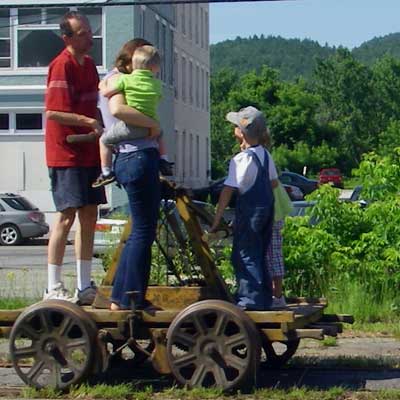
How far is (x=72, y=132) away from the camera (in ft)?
28.6

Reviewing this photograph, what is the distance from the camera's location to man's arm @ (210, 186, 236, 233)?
845cm

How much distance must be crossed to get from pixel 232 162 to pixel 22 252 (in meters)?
23.6

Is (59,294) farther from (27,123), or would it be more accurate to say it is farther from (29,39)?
(29,39)

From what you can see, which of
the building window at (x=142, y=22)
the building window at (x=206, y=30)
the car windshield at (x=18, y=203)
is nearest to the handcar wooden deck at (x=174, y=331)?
the car windshield at (x=18, y=203)

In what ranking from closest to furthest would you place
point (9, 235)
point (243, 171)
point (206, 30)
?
point (243, 171)
point (9, 235)
point (206, 30)

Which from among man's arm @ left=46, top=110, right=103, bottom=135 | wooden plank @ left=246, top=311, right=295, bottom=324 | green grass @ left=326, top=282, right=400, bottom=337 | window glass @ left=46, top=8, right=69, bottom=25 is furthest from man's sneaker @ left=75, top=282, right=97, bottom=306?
window glass @ left=46, top=8, right=69, bottom=25

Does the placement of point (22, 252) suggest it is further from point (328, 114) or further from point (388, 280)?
point (328, 114)

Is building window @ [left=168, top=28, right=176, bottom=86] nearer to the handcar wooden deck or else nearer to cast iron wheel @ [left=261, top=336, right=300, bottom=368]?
cast iron wheel @ [left=261, top=336, right=300, bottom=368]

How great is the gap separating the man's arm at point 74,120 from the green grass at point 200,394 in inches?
69.3

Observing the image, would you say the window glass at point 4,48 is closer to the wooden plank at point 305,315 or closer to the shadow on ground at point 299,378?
the shadow on ground at point 299,378

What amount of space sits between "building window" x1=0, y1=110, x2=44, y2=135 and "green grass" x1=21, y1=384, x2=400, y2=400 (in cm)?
3467

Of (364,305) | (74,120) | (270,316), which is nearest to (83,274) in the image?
Answer: (74,120)

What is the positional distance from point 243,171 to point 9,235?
2806 cm

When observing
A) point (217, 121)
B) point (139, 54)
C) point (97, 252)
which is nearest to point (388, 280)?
point (97, 252)
